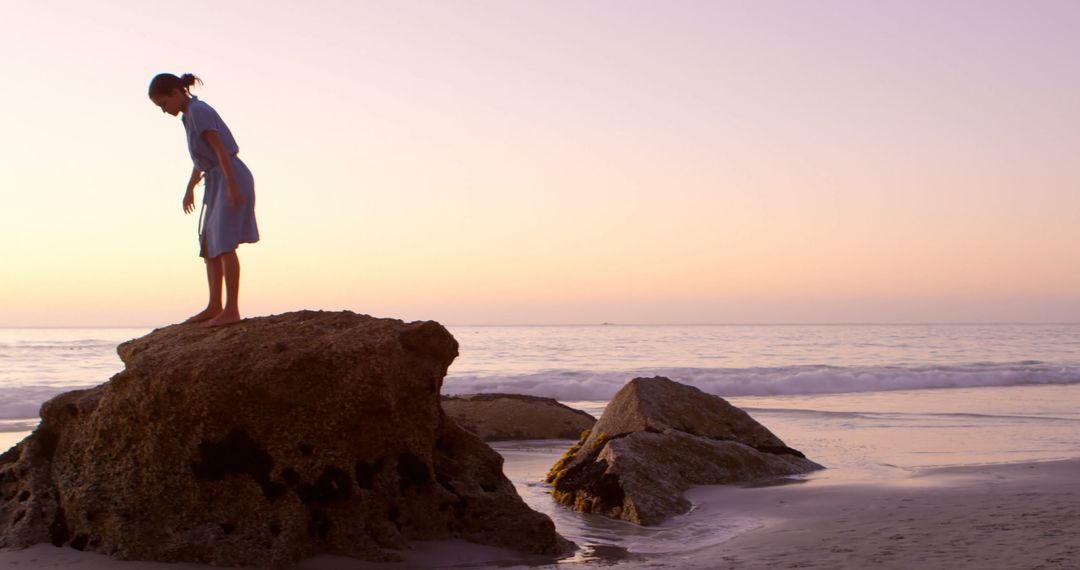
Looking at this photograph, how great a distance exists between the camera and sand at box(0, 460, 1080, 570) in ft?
14.6

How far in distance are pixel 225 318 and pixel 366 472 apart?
1582 mm

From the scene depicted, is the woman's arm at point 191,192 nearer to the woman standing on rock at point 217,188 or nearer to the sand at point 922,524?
the woman standing on rock at point 217,188

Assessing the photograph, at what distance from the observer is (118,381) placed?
464 centimetres

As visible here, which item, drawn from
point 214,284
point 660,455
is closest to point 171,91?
point 214,284

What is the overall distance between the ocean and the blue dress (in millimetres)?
2709

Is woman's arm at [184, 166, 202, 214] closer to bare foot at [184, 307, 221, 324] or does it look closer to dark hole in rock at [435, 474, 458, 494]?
bare foot at [184, 307, 221, 324]

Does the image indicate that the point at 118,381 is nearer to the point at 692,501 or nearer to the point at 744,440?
the point at 692,501

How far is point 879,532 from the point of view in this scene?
17.3ft

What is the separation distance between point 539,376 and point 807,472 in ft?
52.3

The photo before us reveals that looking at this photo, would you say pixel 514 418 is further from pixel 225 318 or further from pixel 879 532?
pixel 879 532

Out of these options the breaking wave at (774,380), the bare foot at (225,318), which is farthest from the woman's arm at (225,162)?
the breaking wave at (774,380)

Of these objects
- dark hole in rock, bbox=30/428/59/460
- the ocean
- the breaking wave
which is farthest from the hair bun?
the breaking wave

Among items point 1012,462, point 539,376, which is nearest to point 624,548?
point 1012,462

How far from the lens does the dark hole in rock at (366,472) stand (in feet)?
15.3
